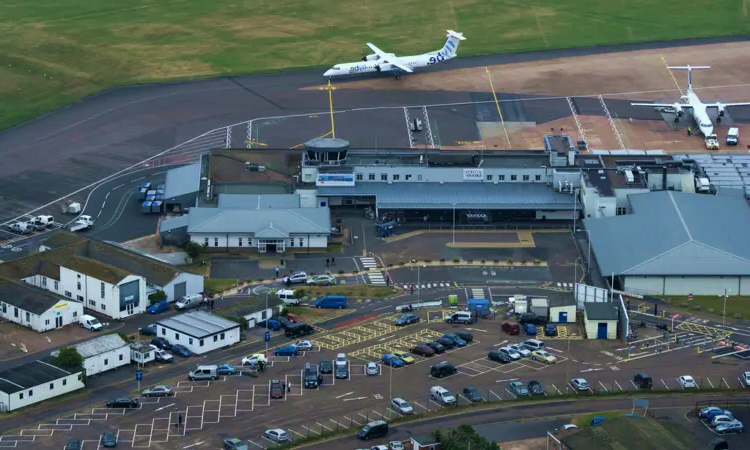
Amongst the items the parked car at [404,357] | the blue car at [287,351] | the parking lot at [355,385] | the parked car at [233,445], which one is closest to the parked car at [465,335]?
the parking lot at [355,385]

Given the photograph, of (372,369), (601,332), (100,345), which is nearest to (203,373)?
(100,345)

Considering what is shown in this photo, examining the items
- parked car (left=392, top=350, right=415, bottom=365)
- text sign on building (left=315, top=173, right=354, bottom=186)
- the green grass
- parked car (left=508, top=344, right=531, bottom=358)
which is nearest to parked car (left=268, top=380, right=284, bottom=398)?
parked car (left=392, top=350, right=415, bottom=365)

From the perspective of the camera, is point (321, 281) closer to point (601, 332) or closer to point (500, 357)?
point (500, 357)

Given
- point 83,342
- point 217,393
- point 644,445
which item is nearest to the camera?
point 644,445

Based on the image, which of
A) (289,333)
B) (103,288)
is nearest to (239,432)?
(289,333)

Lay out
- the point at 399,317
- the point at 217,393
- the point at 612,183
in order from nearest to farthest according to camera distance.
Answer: the point at 217,393 < the point at 399,317 < the point at 612,183

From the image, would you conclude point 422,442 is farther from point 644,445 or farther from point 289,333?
point 289,333

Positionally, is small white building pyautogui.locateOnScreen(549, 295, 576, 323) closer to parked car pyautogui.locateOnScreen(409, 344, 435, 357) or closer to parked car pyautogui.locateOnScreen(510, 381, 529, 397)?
parked car pyautogui.locateOnScreen(409, 344, 435, 357)
